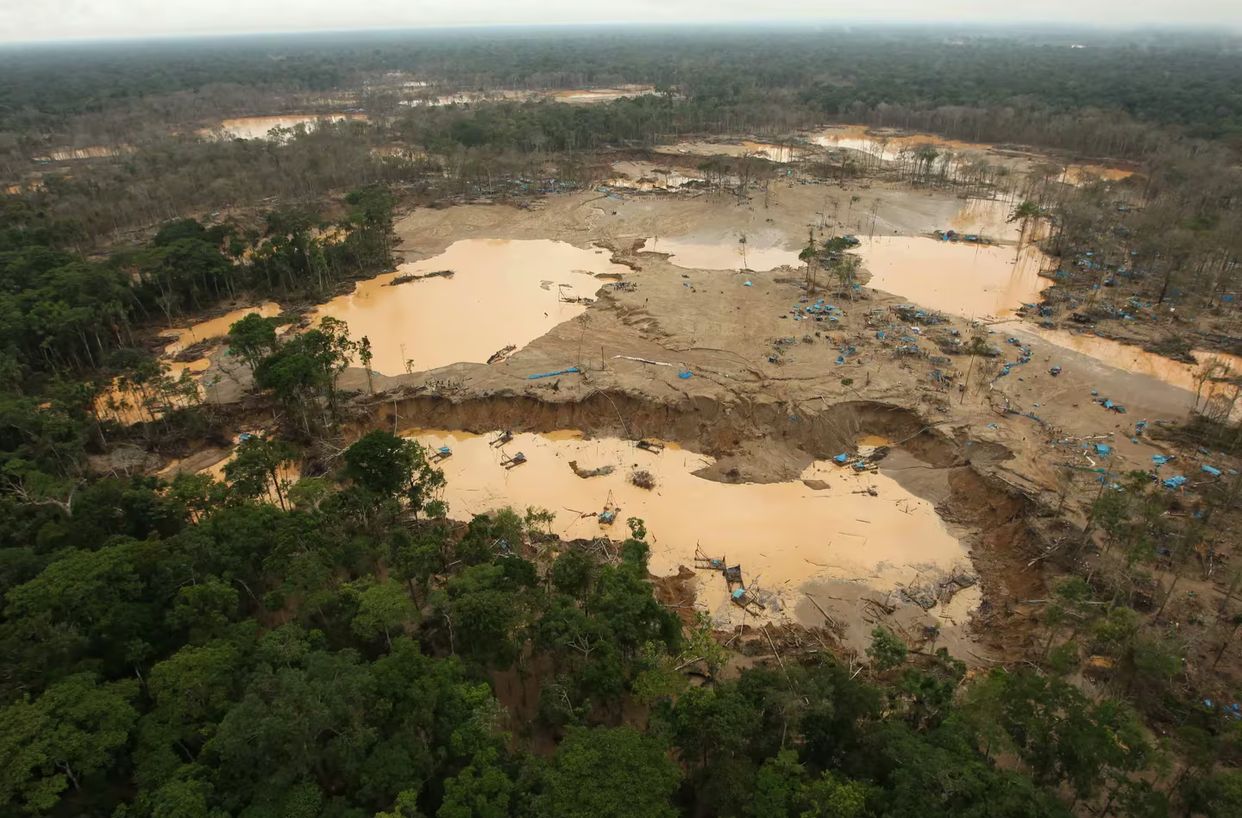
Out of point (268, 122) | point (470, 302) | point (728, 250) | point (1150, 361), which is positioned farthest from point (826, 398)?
point (268, 122)

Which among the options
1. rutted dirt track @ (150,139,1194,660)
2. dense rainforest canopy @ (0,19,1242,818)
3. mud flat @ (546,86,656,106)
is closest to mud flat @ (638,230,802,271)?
rutted dirt track @ (150,139,1194,660)

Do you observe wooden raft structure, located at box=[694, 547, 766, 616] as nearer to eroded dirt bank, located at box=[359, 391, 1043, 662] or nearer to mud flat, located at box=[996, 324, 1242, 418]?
eroded dirt bank, located at box=[359, 391, 1043, 662]

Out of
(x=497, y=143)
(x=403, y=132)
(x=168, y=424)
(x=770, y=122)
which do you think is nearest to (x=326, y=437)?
(x=168, y=424)

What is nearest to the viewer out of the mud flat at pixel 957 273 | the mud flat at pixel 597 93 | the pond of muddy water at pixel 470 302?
the pond of muddy water at pixel 470 302

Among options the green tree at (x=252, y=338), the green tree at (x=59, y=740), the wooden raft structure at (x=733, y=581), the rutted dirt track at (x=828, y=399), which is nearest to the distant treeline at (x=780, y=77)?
the rutted dirt track at (x=828, y=399)

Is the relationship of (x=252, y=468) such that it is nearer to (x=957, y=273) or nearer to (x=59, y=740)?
(x=59, y=740)

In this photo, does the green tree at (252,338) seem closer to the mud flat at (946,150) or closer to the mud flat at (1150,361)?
the mud flat at (1150,361)
